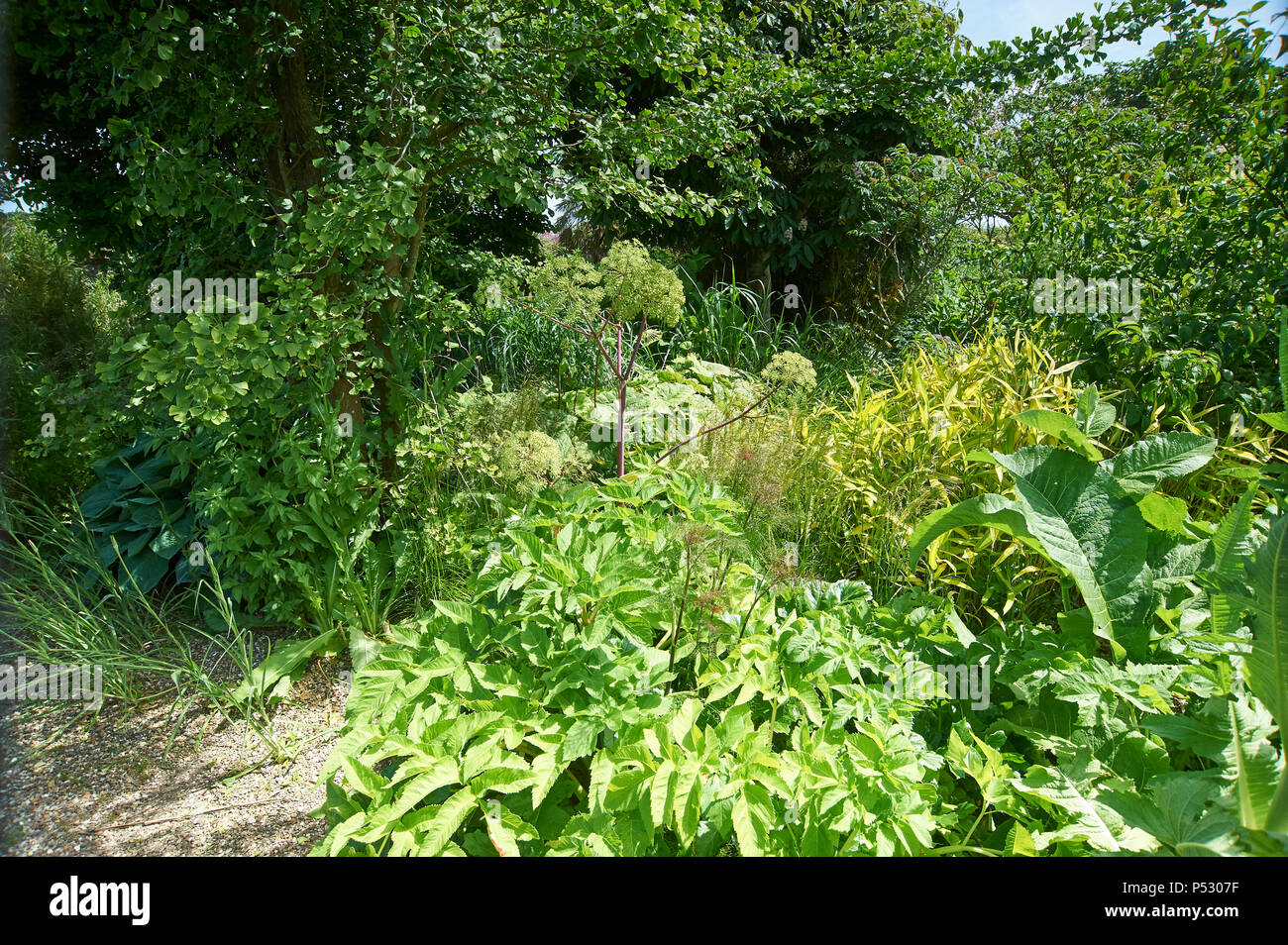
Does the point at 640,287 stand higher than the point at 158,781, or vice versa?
the point at 640,287

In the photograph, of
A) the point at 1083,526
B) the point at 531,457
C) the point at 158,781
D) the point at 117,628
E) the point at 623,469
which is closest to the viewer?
the point at 1083,526

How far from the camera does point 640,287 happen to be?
2.73 m

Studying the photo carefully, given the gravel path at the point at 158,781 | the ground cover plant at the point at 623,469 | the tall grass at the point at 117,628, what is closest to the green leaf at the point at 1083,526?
the ground cover plant at the point at 623,469

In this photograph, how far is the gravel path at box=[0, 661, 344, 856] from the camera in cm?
208

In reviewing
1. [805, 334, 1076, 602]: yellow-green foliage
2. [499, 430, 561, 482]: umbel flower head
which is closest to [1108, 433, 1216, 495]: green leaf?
[805, 334, 1076, 602]: yellow-green foliage

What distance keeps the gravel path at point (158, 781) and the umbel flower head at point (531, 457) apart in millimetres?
1109

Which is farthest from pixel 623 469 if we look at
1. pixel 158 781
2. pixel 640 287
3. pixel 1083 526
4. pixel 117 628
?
pixel 117 628

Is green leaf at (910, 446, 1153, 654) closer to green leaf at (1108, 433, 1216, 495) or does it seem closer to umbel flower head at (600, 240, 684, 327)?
green leaf at (1108, 433, 1216, 495)

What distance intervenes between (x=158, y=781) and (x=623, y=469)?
1.90m

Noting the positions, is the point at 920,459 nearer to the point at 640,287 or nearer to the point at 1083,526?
the point at 1083,526

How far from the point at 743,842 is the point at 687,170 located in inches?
239

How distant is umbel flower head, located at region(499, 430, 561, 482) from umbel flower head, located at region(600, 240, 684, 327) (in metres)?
0.61

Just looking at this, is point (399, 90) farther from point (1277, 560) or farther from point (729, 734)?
point (1277, 560)

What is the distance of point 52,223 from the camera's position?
11.9 ft
